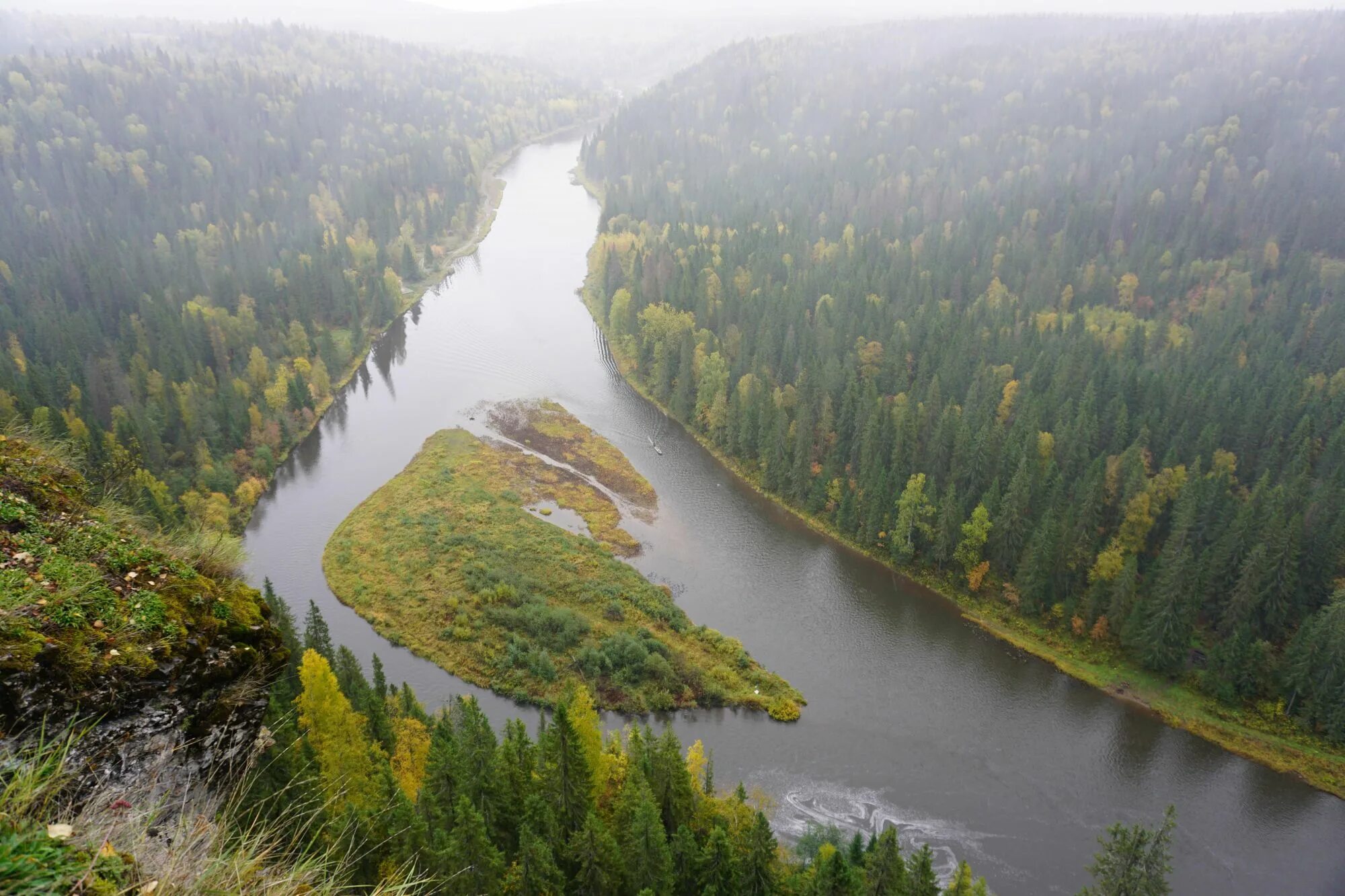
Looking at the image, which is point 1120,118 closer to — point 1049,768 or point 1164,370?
point 1164,370

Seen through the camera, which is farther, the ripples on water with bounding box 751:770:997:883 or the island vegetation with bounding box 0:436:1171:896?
the ripples on water with bounding box 751:770:997:883

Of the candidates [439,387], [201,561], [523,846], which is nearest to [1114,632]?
[523,846]

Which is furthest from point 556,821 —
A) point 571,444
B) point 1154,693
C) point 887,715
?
point 571,444

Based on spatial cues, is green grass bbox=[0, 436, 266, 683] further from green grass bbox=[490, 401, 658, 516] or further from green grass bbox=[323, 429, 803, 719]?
green grass bbox=[490, 401, 658, 516]

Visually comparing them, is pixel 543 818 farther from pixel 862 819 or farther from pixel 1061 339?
pixel 1061 339

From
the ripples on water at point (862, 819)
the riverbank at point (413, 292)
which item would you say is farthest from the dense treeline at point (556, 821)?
the riverbank at point (413, 292)

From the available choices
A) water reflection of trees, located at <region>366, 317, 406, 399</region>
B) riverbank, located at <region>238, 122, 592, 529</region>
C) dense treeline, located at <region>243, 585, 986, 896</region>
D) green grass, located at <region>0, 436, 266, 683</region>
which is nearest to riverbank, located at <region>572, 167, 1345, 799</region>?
dense treeline, located at <region>243, 585, 986, 896</region>
